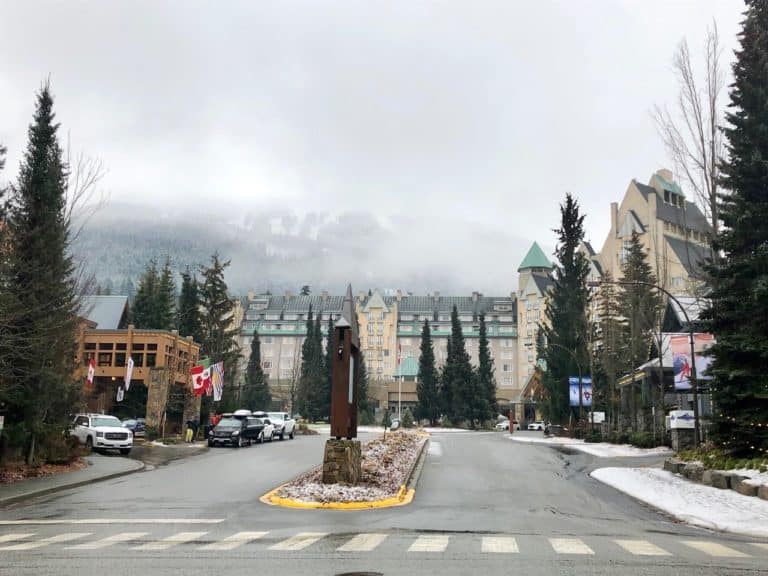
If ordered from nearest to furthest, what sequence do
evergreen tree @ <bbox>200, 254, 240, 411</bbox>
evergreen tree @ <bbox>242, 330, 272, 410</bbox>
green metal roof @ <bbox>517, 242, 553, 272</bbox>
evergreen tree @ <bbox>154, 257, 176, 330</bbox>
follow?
1. evergreen tree @ <bbox>200, 254, 240, 411</bbox>
2. evergreen tree @ <bbox>154, 257, 176, 330</bbox>
3. evergreen tree @ <bbox>242, 330, 272, 410</bbox>
4. green metal roof @ <bbox>517, 242, 553, 272</bbox>

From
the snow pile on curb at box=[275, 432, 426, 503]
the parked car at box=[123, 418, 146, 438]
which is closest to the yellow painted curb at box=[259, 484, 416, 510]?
the snow pile on curb at box=[275, 432, 426, 503]

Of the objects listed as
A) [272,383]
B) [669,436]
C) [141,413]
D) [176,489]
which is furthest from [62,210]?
[272,383]

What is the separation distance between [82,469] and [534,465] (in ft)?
52.7

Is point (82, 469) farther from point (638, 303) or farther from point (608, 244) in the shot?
point (608, 244)

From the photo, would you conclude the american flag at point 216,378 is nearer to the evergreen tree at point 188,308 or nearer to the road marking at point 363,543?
the evergreen tree at point 188,308

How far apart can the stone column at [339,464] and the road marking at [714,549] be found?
26.6ft

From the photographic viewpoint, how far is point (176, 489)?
18.5 meters

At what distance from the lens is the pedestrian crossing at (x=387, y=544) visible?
9.72 meters

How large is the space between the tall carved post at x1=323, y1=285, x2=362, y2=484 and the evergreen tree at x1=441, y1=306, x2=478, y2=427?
210 feet

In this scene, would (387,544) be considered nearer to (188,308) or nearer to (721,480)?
(721,480)

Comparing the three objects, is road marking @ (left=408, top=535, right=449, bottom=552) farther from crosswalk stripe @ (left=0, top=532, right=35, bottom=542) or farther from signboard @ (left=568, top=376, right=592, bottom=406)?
signboard @ (left=568, top=376, right=592, bottom=406)

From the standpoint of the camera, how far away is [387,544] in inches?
404

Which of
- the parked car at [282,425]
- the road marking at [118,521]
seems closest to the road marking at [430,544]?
the road marking at [118,521]

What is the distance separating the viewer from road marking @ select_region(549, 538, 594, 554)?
31.9ft
